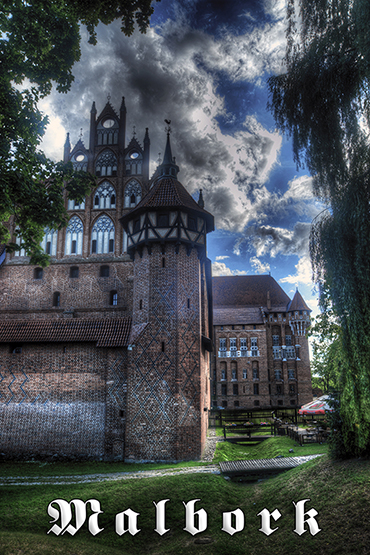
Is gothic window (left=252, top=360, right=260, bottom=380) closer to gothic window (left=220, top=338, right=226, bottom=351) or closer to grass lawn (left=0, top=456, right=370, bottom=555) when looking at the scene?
gothic window (left=220, top=338, right=226, bottom=351)

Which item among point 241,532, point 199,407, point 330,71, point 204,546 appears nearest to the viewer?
point 204,546

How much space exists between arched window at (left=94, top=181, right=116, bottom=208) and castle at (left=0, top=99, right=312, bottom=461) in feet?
0.20

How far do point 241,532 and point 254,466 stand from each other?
3.04 metres

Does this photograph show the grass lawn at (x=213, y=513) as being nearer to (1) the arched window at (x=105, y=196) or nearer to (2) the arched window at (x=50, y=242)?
(2) the arched window at (x=50, y=242)

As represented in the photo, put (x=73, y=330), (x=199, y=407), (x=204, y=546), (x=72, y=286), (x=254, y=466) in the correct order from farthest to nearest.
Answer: (x=72, y=286)
(x=73, y=330)
(x=199, y=407)
(x=254, y=466)
(x=204, y=546)

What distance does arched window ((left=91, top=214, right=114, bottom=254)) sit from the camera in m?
19.0

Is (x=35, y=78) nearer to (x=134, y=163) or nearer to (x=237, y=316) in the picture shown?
(x=134, y=163)

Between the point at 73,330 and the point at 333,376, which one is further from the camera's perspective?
the point at 73,330

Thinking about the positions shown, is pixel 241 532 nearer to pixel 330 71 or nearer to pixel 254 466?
pixel 254 466

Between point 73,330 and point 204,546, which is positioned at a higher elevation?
point 73,330

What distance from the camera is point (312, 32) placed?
7496 mm

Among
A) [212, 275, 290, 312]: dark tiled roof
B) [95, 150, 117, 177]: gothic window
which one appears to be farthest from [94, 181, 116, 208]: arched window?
[212, 275, 290, 312]: dark tiled roof

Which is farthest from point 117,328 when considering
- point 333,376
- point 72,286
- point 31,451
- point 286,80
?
point 286,80

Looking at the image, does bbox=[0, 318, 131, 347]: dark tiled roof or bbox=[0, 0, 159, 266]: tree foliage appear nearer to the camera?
bbox=[0, 0, 159, 266]: tree foliage
